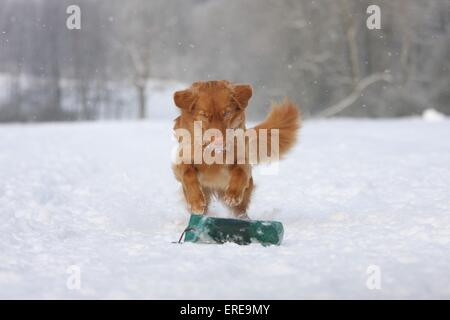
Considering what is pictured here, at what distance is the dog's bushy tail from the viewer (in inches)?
197

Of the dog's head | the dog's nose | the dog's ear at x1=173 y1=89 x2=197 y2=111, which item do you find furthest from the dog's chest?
the dog's ear at x1=173 y1=89 x2=197 y2=111

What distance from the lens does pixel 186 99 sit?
429cm

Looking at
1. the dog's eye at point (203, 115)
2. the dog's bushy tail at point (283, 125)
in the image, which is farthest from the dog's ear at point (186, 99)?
the dog's bushy tail at point (283, 125)

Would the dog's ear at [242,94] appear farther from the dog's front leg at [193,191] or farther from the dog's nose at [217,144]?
the dog's front leg at [193,191]

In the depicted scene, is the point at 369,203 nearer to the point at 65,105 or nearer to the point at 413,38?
the point at 413,38

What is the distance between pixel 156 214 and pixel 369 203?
1.89 m

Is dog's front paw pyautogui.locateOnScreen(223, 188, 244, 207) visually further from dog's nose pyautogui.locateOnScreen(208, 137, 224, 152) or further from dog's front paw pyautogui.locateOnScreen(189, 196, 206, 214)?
dog's nose pyautogui.locateOnScreen(208, 137, 224, 152)

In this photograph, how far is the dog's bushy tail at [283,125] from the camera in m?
5.00

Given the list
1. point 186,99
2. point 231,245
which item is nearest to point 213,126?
point 186,99

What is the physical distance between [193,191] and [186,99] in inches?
27.0

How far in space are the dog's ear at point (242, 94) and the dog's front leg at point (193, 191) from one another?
1.99 feet

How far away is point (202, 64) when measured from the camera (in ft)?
77.3
